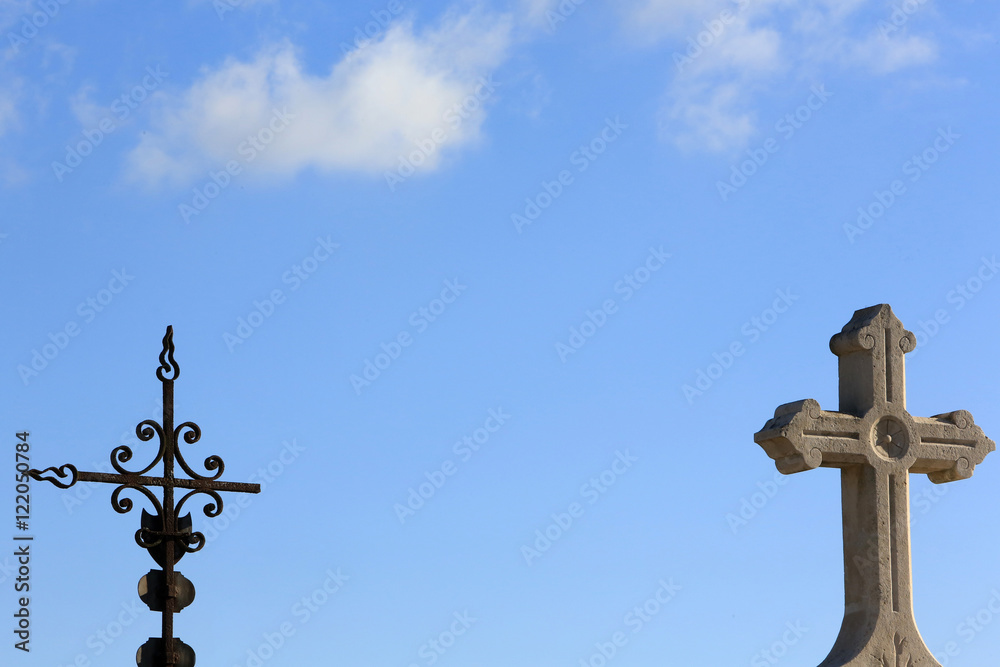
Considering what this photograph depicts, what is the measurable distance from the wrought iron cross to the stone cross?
12.1 feet

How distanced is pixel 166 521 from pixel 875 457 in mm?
4642

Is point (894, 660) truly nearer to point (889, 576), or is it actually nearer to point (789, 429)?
point (889, 576)

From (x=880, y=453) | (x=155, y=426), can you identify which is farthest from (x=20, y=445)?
(x=880, y=453)

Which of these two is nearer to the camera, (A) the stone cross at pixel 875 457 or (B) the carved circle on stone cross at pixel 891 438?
(A) the stone cross at pixel 875 457

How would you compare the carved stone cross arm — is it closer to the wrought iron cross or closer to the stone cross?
the stone cross

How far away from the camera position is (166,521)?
26.0ft

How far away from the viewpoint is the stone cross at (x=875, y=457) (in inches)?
370

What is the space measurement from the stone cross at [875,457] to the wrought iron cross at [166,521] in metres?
3.68

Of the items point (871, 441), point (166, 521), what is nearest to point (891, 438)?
point (871, 441)

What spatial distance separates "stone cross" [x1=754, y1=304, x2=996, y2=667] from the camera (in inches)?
370

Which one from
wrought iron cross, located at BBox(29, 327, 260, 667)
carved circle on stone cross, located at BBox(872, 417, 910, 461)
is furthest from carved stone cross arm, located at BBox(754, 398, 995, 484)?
wrought iron cross, located at BBox(29, 327, 260, 667)

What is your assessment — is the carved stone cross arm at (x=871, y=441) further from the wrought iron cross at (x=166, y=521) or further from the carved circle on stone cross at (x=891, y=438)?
the wrought iron cross at (x=166, y=521)

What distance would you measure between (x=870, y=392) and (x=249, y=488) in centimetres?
422

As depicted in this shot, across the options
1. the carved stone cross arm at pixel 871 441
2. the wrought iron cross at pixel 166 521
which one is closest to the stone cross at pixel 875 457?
the carved stone cross arm at pixel 871 441
